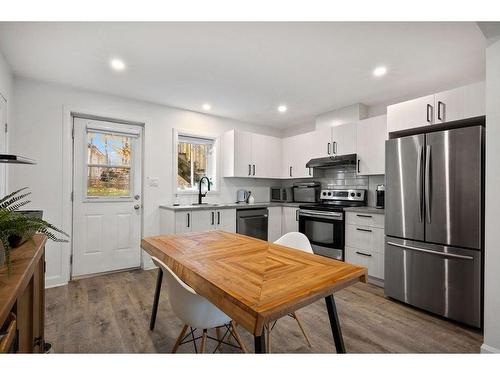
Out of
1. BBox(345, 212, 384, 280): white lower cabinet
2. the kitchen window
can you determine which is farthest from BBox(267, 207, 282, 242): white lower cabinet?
BBox(345, 212, 384, 280): white lower cabinet

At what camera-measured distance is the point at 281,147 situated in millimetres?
4770

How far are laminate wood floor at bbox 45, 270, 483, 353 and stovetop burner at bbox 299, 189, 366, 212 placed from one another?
1191 mm

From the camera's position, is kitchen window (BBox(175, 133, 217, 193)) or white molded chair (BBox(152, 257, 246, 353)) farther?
kitchen window (BBox(175, 133, 217, 193))

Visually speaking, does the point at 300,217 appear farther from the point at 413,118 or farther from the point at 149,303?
the point at 149,303

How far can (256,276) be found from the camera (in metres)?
1.20

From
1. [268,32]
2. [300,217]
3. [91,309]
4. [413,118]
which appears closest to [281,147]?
[300,217]

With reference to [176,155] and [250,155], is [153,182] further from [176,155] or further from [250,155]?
[250,155]

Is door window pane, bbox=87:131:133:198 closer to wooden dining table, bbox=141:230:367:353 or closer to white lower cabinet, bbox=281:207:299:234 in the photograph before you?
wooden dining table, bbox=141:230:367:353

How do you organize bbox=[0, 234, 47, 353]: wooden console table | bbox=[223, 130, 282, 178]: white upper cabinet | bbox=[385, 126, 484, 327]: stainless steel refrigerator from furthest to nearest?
bbox=[223, 130, 282, 178]: white upper cabinet → bbox=[385, 126, 484, 327]: stainless steel refrigerator → bbox=[0, 234, 47, 353]: wooden console table

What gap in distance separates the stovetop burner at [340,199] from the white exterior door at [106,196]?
8.23ft

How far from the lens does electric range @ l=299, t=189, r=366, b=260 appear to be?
3.32 metres

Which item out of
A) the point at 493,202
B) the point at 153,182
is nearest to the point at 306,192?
the point at 153,182

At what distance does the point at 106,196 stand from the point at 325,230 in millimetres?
2996

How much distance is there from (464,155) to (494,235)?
73 centimetres
